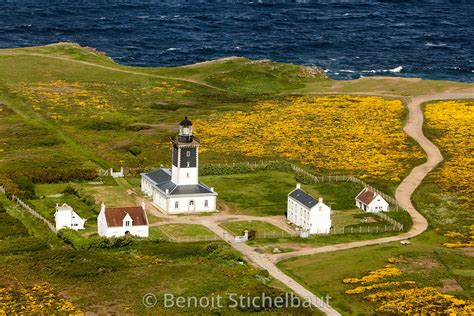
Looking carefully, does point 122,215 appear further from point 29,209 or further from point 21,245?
point 29,209

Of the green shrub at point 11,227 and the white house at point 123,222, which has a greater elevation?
the white house at point 123,222

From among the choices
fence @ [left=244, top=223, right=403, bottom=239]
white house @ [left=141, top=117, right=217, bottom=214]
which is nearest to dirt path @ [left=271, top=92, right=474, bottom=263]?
fence @ [left=244, top=223, right=403, bottom=239]

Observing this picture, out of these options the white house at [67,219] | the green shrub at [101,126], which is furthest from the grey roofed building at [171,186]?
the green shrub at [101,126]

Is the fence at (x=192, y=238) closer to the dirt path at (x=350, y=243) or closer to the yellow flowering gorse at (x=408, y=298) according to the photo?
the dirt path at (x=350, y=243)

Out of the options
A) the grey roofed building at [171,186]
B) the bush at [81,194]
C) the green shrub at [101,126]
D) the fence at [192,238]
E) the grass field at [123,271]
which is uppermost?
the grey roofed building at [171,186]

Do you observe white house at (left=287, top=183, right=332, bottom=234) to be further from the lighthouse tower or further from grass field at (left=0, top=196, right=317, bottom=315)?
the lighthouse tower

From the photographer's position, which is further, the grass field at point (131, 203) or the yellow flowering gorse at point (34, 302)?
the grass field at point (131, 203)

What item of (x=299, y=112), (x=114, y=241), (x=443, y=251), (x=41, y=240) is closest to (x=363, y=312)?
(x=443, y=251)

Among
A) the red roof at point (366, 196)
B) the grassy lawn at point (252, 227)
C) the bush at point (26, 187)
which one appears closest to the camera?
the grassy lawn at point (252, 227)
